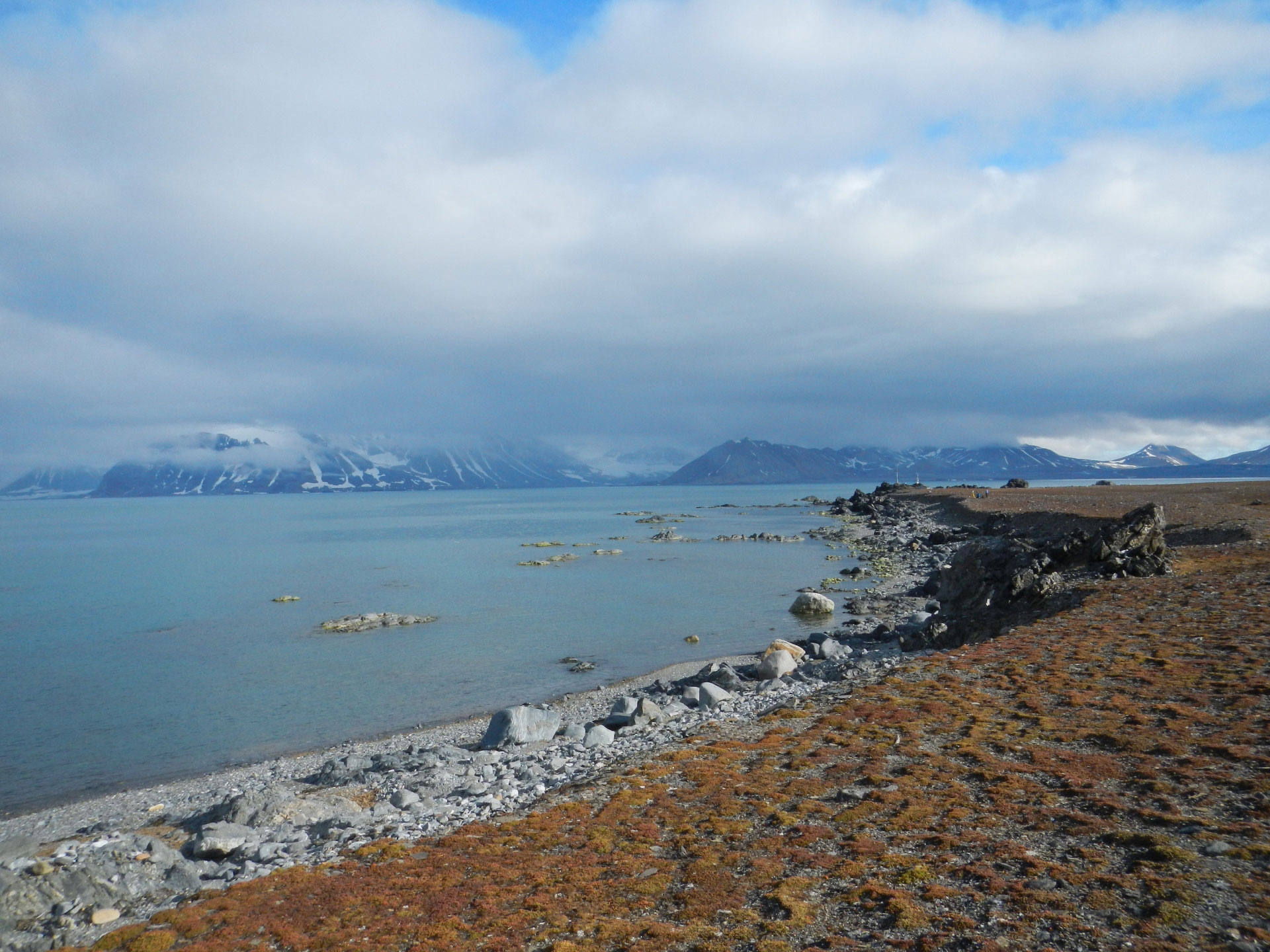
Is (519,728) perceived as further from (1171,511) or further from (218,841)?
(1171,511)

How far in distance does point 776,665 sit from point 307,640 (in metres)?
30.8

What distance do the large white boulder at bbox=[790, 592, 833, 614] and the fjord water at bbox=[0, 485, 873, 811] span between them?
127 centimetres

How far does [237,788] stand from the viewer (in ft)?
72.8

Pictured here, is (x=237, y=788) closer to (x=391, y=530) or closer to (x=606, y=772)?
(x=606, y=772)

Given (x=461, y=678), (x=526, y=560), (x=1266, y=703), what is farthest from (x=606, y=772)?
(x=526, y=560)

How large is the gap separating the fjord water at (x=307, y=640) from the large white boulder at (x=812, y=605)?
4.15ft

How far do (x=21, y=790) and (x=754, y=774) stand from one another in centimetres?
2439

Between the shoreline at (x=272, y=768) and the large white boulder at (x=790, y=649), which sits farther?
the large white boulder at (x=790, y=649)

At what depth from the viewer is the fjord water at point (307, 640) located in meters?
28.3

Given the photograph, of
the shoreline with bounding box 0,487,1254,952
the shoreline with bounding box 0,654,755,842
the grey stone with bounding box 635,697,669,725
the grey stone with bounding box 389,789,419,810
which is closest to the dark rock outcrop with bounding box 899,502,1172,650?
the shoreline with bounding box 0,487,1254,952

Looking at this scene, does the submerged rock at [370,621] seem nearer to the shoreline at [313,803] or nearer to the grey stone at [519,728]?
the shoreline at [313,803]

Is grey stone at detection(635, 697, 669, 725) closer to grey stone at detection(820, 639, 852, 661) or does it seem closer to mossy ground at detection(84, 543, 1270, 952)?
mossy ground at detection(84, 543, 1270, 952)

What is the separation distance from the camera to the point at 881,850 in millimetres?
11914

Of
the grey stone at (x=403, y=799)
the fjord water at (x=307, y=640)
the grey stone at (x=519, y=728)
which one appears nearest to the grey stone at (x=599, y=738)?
the grey stone at (x=519, y=728)
